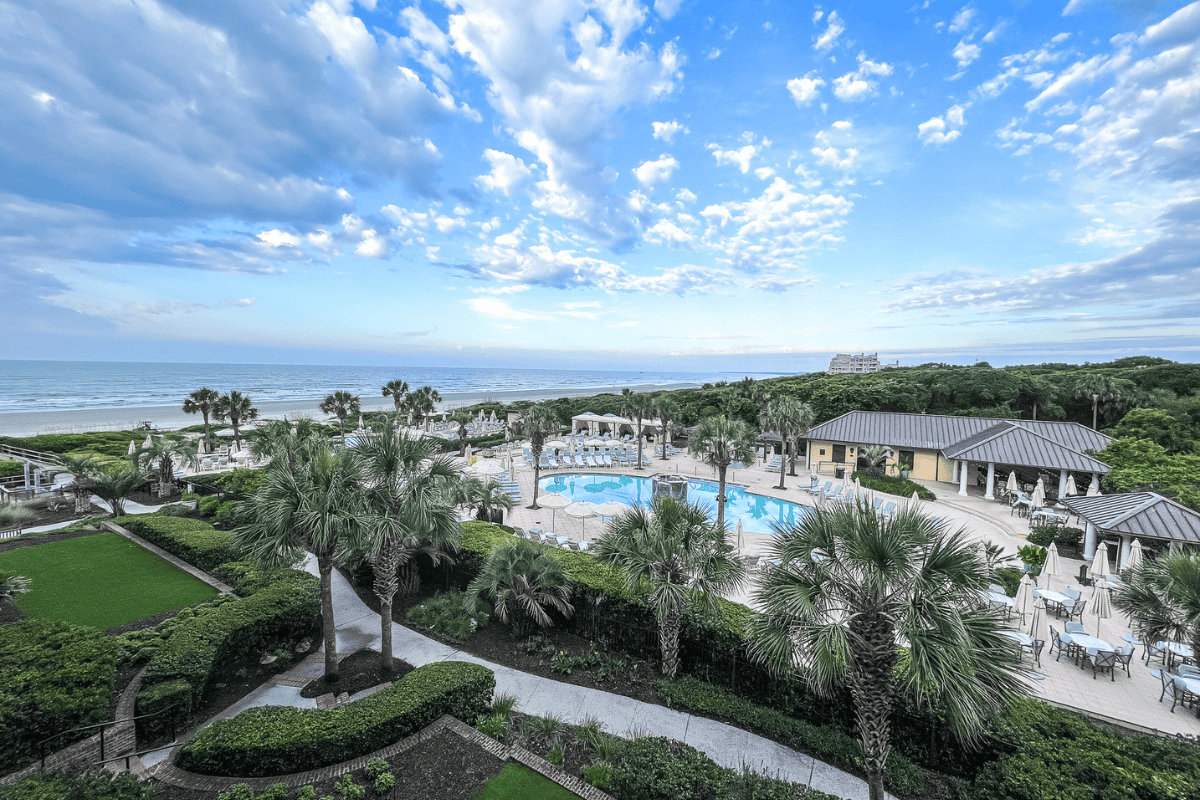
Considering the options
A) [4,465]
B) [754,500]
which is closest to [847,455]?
[754,500]

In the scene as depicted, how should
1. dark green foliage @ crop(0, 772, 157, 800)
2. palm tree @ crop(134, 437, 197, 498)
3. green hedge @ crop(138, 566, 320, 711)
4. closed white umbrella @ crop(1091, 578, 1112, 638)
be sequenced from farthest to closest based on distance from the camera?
1. palm tree @ crop(134, 437, 197, 498)
2. closed white umbrella @ crop(1091, 578, 1112, 638)
3. green hedge @ crop(138, 566, 320, 711)
4. dark green foliage @ crop(0, 772, 157, 800)

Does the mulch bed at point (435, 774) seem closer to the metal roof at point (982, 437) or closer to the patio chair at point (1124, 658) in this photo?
the patio chair at point (1124, 658)

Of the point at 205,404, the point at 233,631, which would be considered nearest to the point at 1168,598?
the point at 233,631

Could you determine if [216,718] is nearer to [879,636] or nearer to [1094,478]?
[879,636]

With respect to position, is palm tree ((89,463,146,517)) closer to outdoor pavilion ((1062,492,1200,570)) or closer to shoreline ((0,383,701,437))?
shoreline ((0,383,701,437))

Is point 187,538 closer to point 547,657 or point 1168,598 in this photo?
point 547,657

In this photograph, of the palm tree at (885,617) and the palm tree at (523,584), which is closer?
the palm tree at (885,617)

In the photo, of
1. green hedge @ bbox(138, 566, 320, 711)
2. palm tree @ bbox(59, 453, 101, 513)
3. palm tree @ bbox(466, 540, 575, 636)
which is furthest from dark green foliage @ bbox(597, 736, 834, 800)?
palm tree @ bbox(59, 453, 101, 513)

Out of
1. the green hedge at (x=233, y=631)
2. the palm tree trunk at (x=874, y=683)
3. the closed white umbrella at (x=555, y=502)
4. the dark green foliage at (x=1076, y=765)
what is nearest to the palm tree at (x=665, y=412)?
the closed white umbrella at (x=555, y=502)
